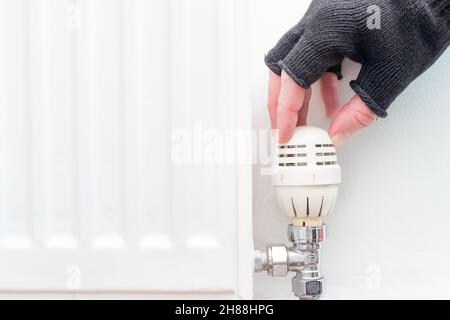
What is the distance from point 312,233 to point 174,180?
142mm

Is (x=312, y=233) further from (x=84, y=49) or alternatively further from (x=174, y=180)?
(x=84, y=49)

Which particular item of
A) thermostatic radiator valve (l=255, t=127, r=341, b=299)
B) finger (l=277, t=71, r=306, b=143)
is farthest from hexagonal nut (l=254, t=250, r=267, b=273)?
finger (l=277, t=71, r=306, b=143)

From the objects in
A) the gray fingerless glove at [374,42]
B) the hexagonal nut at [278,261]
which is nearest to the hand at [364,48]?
the gray fingerless glove at [374,42]

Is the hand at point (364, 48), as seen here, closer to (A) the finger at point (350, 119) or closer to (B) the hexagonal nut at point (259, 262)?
(A) the finger at point (350, 119)

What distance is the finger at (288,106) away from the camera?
1.63ft

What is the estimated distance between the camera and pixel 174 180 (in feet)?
1.61

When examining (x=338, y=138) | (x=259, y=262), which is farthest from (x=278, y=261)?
(x=338, y=138)

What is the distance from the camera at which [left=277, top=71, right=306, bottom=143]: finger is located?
50cm

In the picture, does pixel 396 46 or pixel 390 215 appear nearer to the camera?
pixel 396 46

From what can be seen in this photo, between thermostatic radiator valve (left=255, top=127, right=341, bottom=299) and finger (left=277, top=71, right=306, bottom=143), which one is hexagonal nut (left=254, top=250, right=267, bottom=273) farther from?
finger (left=277, top=71, right=306, bottom=143)

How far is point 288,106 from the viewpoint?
1.64ft

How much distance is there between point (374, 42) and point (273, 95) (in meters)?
0.11
